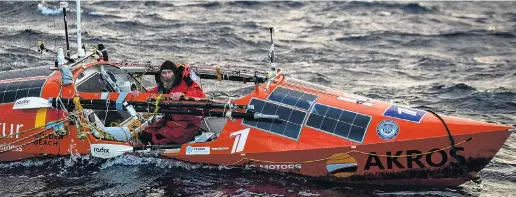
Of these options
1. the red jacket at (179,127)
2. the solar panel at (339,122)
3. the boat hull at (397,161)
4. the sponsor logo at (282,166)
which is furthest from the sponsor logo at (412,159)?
the red jacket at (179,127)

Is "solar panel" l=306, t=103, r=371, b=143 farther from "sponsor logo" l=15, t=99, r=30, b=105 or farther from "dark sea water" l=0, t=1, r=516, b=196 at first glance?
"sponsor logo" l=15, t=99, r=30, b=105

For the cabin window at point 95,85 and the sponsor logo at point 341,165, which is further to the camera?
the cabin window at point 95,85

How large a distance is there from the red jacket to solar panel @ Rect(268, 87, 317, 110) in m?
1.64

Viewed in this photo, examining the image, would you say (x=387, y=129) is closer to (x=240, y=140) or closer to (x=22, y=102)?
(x=240, y=140)

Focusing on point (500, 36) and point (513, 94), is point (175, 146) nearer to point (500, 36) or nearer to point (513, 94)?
point (513, 94)

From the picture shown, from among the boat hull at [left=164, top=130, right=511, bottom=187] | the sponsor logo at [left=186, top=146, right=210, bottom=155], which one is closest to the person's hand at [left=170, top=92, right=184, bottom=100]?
the sponsor logo at [left=186, top=146, right=210, bottom=155]

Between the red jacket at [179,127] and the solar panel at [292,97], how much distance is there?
164 cm

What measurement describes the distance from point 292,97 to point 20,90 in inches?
214

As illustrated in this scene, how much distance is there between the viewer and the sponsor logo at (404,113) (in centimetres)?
1288

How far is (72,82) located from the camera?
14.6 m

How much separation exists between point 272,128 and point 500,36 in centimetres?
1751

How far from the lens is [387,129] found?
12750 mm

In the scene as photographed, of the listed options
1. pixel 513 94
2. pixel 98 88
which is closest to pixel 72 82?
pixel 98 88

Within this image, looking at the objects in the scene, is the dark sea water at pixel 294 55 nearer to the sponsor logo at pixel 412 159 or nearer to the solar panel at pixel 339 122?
the sponsor logo at pixel 412 159
